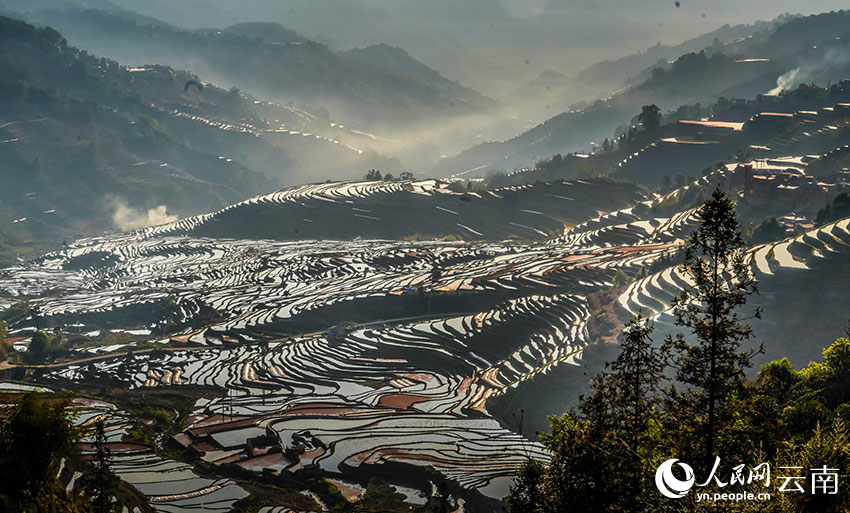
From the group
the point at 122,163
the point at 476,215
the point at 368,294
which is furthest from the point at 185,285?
the point at 122,163

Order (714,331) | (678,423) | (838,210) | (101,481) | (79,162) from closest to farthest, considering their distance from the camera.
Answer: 1. (714,331)
2. (678,423)
3. (101,481)
4. (838,210)
5. (79,162)

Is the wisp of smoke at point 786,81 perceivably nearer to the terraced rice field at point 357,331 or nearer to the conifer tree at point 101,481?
the terraced rice field at point 357,331

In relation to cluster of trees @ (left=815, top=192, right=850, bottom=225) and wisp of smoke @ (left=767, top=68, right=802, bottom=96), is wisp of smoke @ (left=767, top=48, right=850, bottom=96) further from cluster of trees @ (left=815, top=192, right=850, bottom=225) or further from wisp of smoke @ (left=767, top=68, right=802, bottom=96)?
cluster of trees @ (left=815, top=192, right=850, bottom=225)

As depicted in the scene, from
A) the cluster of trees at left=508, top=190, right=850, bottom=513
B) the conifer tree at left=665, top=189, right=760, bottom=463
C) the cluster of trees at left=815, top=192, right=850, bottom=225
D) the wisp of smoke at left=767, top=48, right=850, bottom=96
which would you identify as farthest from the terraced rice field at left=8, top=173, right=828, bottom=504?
the wisp of smoke at left=767, top=48, right=850, bottom=96

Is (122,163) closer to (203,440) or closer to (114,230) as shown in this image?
(114,230)

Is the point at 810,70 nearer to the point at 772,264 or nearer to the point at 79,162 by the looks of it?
the point at 772,264

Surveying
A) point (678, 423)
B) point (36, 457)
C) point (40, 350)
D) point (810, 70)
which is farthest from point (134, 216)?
point (810, 70)

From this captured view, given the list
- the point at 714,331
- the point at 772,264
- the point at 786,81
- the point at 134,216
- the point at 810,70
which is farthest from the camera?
the point at 786,81

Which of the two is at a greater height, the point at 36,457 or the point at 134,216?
the point at 134,216
